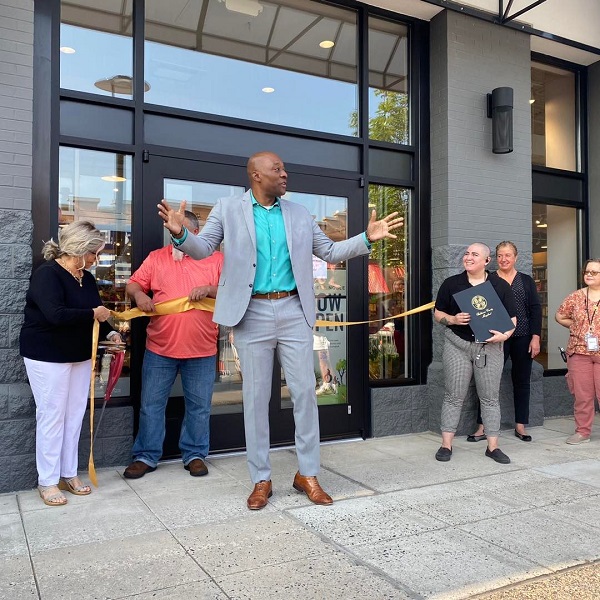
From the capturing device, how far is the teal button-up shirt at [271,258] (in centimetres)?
396

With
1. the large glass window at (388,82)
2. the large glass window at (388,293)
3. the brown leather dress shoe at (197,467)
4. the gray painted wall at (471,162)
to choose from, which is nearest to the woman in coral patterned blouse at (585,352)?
the gray painted wall at (471,162)

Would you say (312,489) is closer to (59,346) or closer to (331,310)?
(59,346)

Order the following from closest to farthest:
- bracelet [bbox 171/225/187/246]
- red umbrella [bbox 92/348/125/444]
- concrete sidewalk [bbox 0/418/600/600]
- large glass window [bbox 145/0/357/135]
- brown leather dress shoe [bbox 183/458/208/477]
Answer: concrete sidewalk [bbox 0/418/600/600] < bracelet [bbox 171/225/187/246] < red umbrella [bbox 92/348/125/444] < brown leather dress shoe [bbox 183/458/208/477] < large glass window [bbox 145/0/357/135]

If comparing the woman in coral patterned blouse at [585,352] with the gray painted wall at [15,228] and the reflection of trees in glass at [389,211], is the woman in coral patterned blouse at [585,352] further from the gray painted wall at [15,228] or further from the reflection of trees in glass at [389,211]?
the gray painted wall at [15,228]

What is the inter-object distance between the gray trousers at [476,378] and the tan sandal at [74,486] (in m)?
2.83

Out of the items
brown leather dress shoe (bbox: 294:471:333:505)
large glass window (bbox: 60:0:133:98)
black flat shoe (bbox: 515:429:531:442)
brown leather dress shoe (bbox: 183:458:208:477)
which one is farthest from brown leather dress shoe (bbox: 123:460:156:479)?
black flat shoe (bbox: 515:429:531:442)

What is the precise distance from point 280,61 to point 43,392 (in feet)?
12.0

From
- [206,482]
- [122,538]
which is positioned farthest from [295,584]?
[206,482]

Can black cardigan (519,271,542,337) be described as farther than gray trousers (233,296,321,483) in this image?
Yes

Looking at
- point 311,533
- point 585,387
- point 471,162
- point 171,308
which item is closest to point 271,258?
point 171,308

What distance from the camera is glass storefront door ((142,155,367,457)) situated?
5.02 m

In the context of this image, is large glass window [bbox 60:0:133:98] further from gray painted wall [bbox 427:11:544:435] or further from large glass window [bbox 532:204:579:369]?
large glass window [bbox 532:204:579:369]

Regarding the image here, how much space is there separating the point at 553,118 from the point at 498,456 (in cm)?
454

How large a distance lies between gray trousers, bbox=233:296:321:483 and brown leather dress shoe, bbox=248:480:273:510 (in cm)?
4
